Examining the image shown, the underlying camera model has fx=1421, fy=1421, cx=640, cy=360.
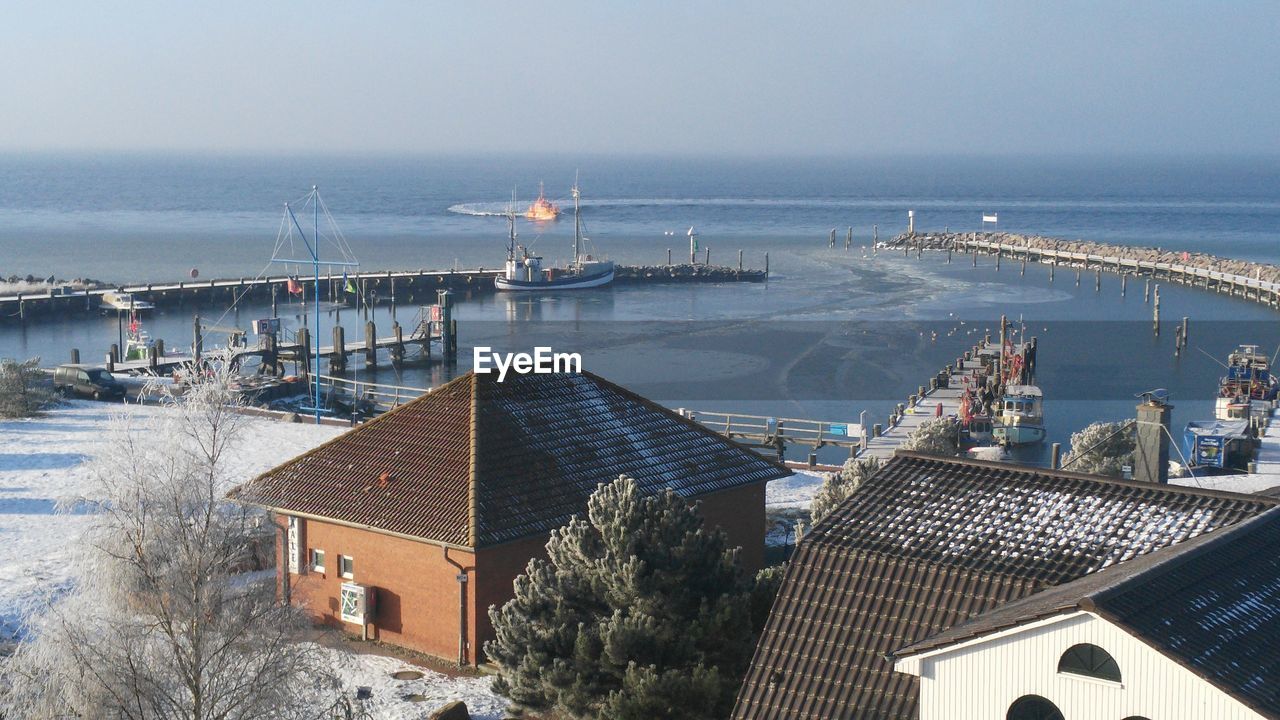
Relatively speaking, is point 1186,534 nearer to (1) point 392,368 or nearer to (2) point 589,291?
(1) point 392,368

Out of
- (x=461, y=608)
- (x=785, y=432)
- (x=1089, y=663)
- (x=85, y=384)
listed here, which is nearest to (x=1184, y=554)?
(x=1089, y=663)

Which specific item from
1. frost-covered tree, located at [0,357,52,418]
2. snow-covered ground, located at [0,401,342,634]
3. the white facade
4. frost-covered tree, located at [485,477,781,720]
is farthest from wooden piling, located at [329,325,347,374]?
the white facade

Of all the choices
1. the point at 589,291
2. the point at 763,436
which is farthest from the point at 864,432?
the point at 589,291

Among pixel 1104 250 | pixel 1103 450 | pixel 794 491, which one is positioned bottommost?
pixel 794 491

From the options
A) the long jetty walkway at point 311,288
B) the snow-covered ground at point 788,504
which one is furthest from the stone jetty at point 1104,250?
the snow-covered ground at point 788,504

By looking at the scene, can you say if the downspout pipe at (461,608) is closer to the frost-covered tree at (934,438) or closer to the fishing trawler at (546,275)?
the frost-covered tree at (934,438)

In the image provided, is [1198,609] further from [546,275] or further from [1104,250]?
[1104,250]

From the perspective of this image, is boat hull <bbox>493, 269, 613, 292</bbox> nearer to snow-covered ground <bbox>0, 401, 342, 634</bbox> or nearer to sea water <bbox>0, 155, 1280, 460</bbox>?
sea water <bbox>0, 155, 1280, 460</bbox>
